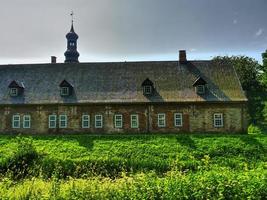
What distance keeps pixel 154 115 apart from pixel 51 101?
390 inches

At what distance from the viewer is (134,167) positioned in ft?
81.1

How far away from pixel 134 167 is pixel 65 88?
1619 cm

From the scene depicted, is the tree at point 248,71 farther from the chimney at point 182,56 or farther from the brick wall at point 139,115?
the brick wall at point 139,115

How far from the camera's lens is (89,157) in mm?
27609

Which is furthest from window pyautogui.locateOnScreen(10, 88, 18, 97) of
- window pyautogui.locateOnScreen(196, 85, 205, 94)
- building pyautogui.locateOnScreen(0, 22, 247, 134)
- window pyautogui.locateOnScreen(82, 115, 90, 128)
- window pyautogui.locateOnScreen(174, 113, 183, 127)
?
window pyautogui.locateOnScreen(196, 85, 205, 94)

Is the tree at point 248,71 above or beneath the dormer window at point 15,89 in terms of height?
above

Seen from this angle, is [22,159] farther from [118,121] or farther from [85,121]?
[118,121]

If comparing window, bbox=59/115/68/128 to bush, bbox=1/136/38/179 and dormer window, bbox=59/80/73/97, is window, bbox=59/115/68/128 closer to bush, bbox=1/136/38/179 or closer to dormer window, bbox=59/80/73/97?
dormer window, bbox=59/80/73/97

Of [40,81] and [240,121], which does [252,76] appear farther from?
[40,81]

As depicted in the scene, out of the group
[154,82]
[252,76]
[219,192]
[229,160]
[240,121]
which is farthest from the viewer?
[252,76]

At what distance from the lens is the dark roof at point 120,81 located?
122 feet

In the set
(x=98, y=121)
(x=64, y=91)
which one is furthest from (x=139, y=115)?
(x=64, y=91)

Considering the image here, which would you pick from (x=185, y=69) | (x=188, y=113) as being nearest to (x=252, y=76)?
(x=185, y=69)

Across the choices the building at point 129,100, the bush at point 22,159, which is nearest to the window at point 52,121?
the building at point 129,100
